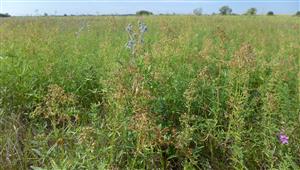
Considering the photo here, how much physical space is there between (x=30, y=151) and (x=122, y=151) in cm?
76

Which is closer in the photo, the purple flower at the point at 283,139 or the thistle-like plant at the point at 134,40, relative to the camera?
the purple flower at the point at 283,139

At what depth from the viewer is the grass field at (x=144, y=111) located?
208 cm

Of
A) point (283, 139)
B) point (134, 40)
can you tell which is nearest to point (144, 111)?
point (283, 139)

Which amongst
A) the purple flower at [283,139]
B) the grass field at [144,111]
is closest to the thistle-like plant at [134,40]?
the grass field at [144,111]

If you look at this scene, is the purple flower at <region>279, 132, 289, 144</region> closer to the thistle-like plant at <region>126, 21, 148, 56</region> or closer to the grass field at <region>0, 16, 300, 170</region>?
the grass field at <region>0, 16, 300, 170</region>

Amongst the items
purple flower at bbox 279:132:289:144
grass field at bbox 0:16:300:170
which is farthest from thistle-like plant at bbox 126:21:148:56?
purple flower at bbox 279:132:289:144

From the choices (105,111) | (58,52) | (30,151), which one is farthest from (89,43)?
(30,151)

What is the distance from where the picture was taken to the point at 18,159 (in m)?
2.33

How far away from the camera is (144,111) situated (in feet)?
6.49

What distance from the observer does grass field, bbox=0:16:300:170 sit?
2.08 m

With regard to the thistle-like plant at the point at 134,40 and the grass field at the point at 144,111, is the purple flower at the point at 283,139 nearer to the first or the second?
the grass field at the point at 144,111

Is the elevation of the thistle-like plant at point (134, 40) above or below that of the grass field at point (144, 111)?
above

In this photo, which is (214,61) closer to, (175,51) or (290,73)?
(175,51)

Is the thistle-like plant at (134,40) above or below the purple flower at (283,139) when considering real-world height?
above
